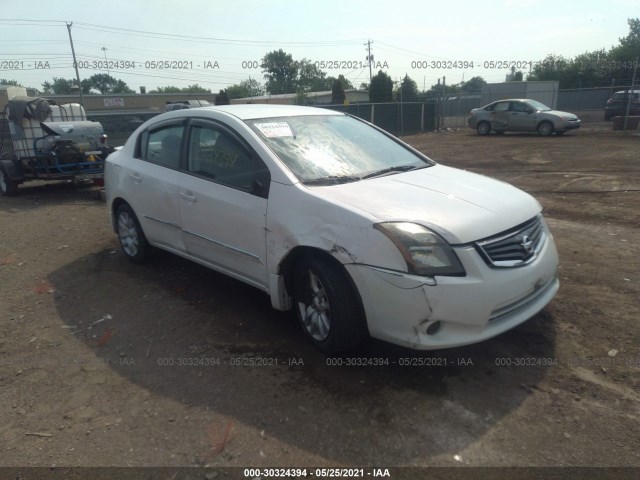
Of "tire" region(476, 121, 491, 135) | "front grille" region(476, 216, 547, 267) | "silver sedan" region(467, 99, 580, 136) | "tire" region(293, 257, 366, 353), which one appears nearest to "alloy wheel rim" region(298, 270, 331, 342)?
"tire" region(293, 257, 366, 353)

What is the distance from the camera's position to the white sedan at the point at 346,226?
2.80 m

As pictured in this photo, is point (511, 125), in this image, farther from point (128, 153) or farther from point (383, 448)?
point (383, 448)

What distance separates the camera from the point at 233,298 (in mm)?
4395

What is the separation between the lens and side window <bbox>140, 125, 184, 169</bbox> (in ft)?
14.7

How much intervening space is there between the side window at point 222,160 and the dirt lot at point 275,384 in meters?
1.16

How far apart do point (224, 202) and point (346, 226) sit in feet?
4.15

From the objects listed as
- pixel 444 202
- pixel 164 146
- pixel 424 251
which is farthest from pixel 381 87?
pixel 424 251

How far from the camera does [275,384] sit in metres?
3.07

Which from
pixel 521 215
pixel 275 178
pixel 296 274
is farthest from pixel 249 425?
pixel 521 215

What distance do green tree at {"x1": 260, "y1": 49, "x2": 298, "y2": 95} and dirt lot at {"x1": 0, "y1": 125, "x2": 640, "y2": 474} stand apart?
82.5 meters

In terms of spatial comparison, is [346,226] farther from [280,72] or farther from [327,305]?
[280,72]

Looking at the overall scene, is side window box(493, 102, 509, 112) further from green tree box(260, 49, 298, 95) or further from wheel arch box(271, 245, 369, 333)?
green tree box(260, 49, 298, 95)

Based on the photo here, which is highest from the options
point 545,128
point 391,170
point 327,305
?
point 391,170

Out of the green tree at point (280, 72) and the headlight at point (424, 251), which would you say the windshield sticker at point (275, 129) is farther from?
the green tree at point (280, 72)
